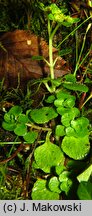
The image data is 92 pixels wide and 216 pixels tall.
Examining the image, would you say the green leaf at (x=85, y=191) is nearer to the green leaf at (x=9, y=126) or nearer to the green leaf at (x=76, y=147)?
the green leaf at (x=76, y=147)

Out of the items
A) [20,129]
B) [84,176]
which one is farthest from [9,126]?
[84,176]

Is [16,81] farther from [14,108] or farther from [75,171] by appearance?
[75,171]

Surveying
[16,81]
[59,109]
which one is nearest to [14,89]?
[16,81]

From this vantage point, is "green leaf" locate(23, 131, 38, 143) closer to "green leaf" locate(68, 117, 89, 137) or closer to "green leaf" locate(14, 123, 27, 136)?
"green leaf" locate(14, 123, 27, 136)

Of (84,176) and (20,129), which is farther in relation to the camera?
(20,129)

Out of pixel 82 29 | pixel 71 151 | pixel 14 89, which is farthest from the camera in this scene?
pixel 82 29

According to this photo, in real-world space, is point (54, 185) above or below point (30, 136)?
below

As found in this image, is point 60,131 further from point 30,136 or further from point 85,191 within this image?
point 85,191
